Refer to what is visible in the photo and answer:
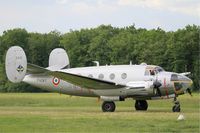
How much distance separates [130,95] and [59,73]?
490 centimetres

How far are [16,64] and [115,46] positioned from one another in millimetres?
88217

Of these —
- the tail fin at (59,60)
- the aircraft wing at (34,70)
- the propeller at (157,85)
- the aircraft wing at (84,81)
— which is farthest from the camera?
the tail fin at (59,60)

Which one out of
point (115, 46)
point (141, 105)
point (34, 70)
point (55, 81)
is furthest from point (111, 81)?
point (115, 46)

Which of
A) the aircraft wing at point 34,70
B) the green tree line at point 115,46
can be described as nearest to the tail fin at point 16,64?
the aircraft wing at point 34,70

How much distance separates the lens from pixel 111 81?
132ft

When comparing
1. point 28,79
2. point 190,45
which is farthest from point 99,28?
point 28,79

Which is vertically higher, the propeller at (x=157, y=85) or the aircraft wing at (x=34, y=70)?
the aircraft wing at (x=34, y=70)

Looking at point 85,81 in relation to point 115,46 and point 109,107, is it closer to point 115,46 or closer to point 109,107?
point 109,107

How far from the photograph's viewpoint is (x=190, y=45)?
11044cm

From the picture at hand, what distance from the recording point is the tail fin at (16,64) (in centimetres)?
4062

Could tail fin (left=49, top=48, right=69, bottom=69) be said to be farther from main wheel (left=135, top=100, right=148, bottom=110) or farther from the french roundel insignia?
main wheel (left=135, top=100, right=148, bottom=110)

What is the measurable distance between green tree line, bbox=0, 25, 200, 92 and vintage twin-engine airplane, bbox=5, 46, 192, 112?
6053 centimetres

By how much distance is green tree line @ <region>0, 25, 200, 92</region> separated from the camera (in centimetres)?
11062

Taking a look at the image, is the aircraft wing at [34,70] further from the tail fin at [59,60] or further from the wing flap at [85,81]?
the tail fin at [59,60]
